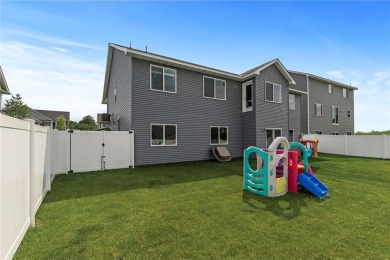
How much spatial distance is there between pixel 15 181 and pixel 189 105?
10.2 metres

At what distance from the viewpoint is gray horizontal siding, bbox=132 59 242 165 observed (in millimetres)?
10711

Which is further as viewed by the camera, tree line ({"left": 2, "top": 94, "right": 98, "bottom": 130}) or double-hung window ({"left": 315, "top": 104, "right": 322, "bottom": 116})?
tree line ({"left": 2, "top": 94, "right": 98, "bottom": 130})

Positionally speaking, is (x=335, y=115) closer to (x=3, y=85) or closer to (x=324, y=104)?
(x=324, y=104)

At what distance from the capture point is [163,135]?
1144 centimetres

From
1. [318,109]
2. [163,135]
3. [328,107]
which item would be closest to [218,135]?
[163,135]

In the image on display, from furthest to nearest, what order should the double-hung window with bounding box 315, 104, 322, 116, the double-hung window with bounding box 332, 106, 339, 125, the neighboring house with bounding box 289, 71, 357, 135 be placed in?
the double-hung window with bounding box 332, 106, 339, 125 → the double-hung window with bounding box 315, 104, 322, 116 → the neighboring house with bounding box 289, 71, 357, 135

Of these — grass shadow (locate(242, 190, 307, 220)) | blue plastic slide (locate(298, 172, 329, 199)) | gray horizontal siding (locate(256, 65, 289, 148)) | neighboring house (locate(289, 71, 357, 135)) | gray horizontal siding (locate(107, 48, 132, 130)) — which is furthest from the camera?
neighboring house (locate(289, 71, 357, 135))

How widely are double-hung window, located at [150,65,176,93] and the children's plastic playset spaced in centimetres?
717

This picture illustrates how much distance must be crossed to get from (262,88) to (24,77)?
15.9 m

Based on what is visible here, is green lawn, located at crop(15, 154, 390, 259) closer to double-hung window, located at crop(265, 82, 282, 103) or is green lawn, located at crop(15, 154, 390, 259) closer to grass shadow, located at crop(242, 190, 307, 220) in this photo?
grass shadow, located at crop(242, 190, 307, 220)

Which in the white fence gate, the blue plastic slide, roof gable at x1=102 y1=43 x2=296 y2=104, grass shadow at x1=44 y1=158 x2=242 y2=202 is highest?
roof gable at x1=102 y1=43 x2=296 y2=104

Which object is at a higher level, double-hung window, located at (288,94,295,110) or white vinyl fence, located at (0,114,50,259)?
double-hung window, located at (288,94,295,110)

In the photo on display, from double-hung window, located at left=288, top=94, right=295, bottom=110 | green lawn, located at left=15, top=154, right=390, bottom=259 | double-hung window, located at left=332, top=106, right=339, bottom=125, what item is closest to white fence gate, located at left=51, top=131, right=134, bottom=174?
green lawn, located at left=15, top=154, right=390, bottom=259

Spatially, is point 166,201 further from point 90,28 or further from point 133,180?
point 90,28
